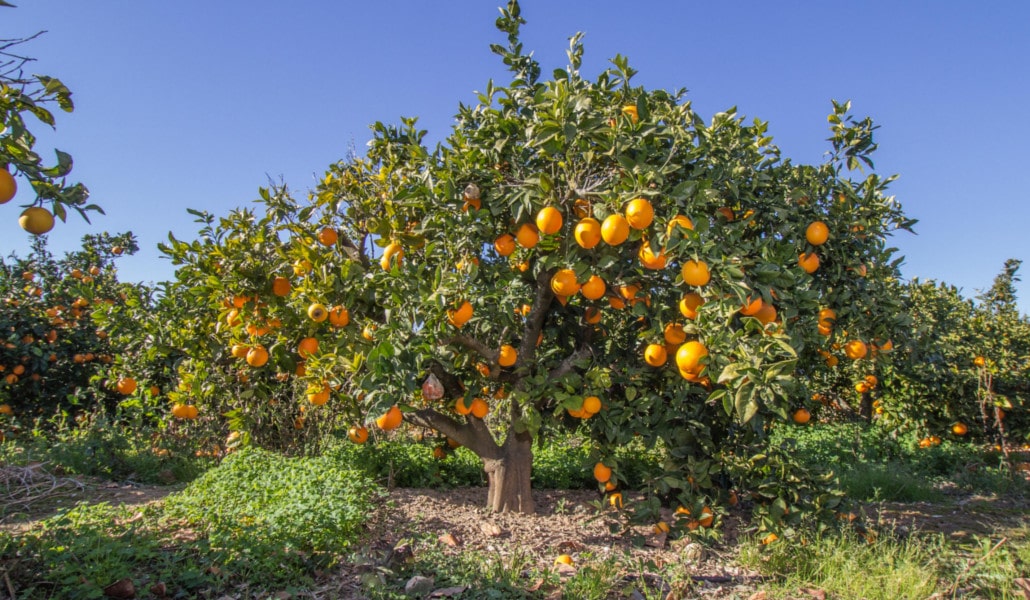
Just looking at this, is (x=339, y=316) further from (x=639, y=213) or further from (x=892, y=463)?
(x=892, y=463)

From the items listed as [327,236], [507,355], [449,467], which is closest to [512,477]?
[507,355]

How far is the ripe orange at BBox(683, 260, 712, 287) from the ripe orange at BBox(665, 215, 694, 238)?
15 centimetres

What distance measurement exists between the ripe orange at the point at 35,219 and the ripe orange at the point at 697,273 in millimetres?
2222

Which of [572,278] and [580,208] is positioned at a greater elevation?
[580,208]

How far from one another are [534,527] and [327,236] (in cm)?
220

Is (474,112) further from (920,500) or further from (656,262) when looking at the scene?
(920,500)

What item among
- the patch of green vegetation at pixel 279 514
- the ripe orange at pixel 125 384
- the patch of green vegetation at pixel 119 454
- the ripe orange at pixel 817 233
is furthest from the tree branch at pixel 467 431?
the patch of green vegetation at pixel 119 454

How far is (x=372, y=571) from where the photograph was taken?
8.51 feet

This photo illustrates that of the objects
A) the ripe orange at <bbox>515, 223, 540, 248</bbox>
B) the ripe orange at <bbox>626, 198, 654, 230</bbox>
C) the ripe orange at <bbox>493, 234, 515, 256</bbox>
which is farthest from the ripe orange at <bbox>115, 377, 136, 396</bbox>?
the ripe orange at <bbox>626, 198, 654, 230</bbox>

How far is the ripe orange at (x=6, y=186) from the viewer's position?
158 centimetres

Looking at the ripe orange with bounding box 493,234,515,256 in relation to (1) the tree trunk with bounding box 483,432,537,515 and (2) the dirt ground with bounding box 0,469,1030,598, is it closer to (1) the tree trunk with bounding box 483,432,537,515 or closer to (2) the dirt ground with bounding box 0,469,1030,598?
(1) the tree trunk with bounding box 483,432,537,515

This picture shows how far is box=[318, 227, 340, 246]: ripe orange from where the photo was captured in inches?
137

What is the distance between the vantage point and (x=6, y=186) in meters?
1.59

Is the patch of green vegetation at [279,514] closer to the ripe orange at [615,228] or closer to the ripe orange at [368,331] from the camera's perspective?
the ripe orange at [368,331]
